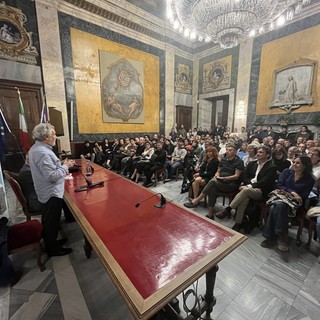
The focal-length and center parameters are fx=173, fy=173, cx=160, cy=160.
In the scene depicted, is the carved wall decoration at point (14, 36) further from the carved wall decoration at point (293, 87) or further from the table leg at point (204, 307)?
the carved wall decoration at point (293, 87)

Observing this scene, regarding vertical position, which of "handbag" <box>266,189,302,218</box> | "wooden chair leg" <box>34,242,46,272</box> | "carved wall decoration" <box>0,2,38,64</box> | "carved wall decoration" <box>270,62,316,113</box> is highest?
"carved wall decoration" <box>0,2,38,64</box>

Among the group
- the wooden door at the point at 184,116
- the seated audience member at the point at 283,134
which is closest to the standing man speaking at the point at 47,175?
the seated audience member at the point at 283,134

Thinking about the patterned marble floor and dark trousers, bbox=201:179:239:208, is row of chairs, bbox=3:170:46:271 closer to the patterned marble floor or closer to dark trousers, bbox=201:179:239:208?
the patterned marble floor

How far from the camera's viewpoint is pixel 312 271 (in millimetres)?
1901

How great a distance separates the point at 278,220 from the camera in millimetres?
2199

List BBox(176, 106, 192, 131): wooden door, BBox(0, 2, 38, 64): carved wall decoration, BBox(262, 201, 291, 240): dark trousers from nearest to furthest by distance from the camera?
Answer: 1. BBox(262, 201, 291, 240): dark trousers
2. BBox(0, 2, 38, 64): carved wall decoration
3. BBox(176, 106, 192, 131): wooden door

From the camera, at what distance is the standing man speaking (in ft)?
5.74

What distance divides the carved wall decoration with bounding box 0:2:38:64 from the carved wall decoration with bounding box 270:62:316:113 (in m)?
10.2

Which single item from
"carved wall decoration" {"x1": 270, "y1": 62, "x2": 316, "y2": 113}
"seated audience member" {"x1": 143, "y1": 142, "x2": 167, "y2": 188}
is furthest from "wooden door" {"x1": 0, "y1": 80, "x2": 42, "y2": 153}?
"carved wall decoration" {"x1": 270, "y1": 62, "x2": 316, "y2": 113}

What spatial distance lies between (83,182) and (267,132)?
823 centimetres

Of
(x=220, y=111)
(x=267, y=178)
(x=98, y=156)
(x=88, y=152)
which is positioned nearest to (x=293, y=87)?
(x=220, y=111)

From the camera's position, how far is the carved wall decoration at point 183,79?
10.9 metres

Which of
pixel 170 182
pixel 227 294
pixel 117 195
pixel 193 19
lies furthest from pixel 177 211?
pixel 193 19

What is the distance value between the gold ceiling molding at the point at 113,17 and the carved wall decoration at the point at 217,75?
3318 millimetres
